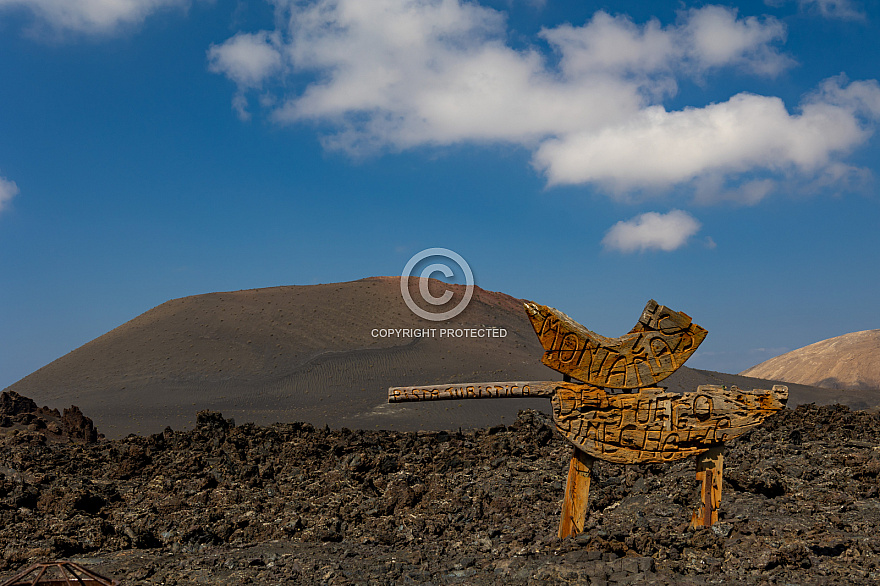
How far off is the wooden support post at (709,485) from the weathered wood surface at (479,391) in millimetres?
1937

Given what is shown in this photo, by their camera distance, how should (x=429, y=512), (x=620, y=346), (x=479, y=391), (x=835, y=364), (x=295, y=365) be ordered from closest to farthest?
(x=620, y=346)
(x=479, y=391)
(x=429, y=512)
(x=295, y=365)
(x=835, y=364)

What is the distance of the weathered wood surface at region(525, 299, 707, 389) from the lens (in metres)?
7.61

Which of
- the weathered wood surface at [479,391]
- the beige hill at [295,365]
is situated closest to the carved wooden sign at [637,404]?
the weathered wood surface at [479,391]

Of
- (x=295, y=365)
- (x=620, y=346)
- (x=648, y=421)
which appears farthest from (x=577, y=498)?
(x=295, y=365)

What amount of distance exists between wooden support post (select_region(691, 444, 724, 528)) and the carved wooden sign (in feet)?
0.04

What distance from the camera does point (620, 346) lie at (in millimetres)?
7641

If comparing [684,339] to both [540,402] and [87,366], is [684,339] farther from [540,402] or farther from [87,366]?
[87,366]

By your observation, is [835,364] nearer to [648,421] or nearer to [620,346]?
[648,421]

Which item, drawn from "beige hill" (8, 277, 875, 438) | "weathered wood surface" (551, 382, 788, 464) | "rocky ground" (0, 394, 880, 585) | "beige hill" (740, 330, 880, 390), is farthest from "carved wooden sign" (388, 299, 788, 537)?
"beige hill" (740, 330, 880, 390)

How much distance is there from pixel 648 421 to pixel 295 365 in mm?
34640

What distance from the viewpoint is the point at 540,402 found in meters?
32.6

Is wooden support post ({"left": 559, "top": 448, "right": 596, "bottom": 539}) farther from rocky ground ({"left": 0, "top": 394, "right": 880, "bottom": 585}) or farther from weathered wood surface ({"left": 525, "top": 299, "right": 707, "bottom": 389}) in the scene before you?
weathered wood surface ({"left": 525, "top": 299, "right": 707, "bottom": 389})

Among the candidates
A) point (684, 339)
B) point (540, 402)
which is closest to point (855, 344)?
point (540, 402)

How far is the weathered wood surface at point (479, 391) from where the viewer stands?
789 cm
